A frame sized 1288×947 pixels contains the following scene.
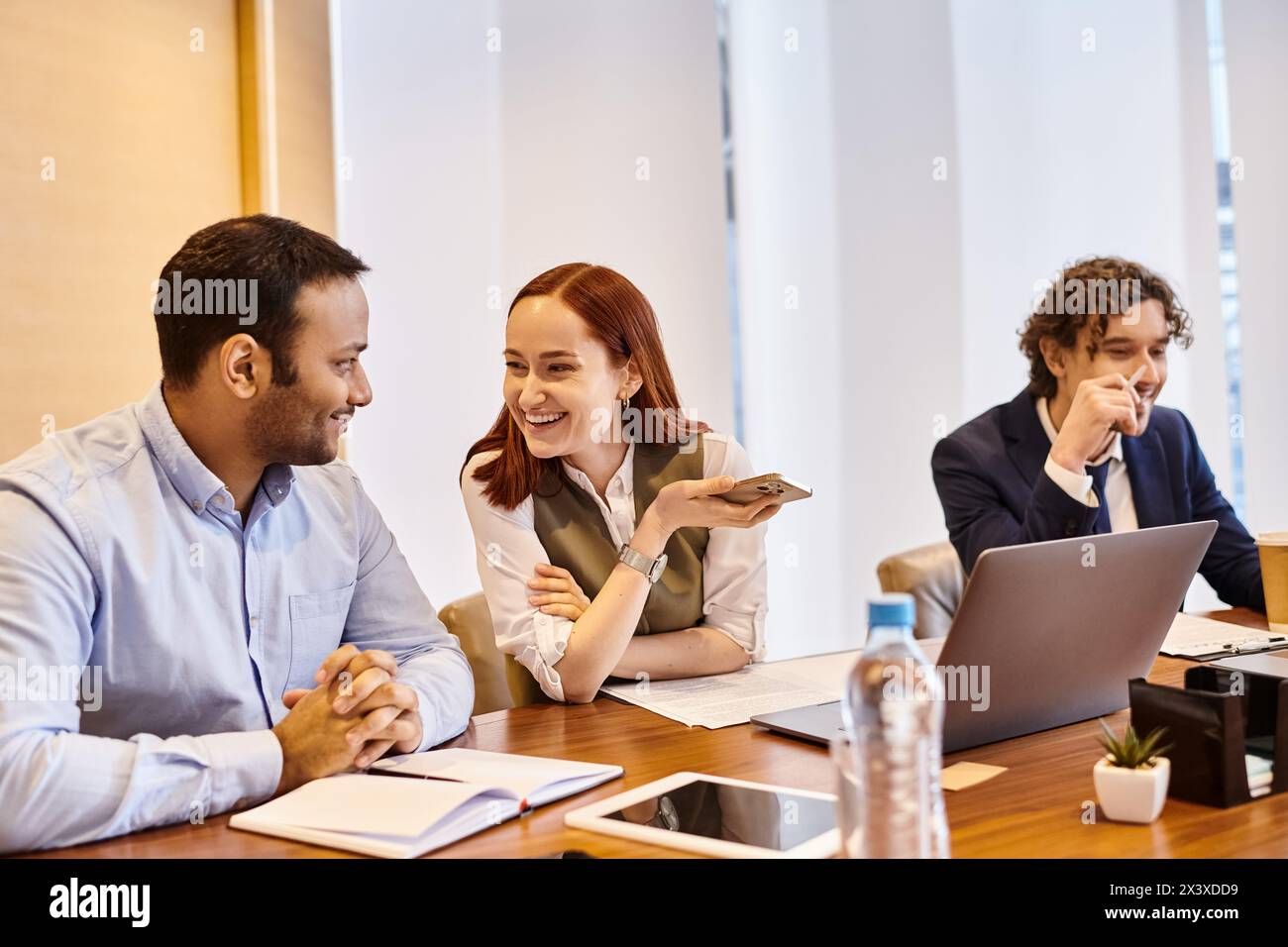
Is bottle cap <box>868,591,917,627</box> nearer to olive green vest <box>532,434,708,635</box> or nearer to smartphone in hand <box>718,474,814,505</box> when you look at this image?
smartphone in hand <box>718,474,814,505</box>

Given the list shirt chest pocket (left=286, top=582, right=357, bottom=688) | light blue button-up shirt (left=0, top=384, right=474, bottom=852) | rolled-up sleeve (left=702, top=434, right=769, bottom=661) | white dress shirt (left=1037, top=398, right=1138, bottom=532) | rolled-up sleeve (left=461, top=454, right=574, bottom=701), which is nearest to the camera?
light blue button-up shirt (left=0, top=384, right=474, bottom=852)

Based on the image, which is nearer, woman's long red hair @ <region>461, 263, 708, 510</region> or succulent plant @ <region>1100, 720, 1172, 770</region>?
succulent plant @ <region>1100, 720, 1172, 770</region>

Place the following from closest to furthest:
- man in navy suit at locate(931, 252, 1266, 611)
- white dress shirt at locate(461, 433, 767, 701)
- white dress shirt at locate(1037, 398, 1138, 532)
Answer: white dress shirt at locate(461, 433, 767, 701) < man in navy suit at locate(931, 252, 1266, 611) < white dress shirt at locate(1037, 398, 1138, 532)

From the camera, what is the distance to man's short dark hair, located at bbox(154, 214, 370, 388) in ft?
4.97

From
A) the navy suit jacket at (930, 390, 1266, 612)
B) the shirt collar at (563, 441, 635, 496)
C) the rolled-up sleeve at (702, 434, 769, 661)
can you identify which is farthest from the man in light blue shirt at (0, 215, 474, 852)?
the navy suit jacket at (930, 390, 1266, 612)

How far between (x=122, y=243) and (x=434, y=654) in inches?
64.0

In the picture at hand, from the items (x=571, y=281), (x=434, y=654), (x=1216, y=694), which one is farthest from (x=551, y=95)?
(x=1216, y=694)

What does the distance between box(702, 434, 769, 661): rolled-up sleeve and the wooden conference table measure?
53 cm

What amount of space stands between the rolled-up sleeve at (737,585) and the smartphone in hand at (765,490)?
261 millimetres

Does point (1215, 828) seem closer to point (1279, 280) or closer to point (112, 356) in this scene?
point (112, 356)

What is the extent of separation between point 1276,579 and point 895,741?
4.70ft

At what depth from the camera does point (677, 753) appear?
1358mm

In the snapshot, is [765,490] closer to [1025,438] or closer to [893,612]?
[893,612]

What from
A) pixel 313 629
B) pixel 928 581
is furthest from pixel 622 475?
pixel 928 581
